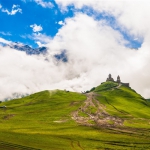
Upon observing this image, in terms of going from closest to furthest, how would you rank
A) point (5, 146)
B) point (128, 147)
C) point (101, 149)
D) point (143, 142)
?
point (5, 146)
point (101, 149)
point (128, 147)
point (143, 142)

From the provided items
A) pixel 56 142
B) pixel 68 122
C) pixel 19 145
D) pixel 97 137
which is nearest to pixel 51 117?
pixel 68 122

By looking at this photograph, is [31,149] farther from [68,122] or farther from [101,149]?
[68,122]

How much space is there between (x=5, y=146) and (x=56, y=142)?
24811 mm

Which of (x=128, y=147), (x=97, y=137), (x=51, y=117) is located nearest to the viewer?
(x=128, y=147)

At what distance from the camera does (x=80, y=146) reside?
327 ft

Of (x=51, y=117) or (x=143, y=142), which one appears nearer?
(x=143, y=142)

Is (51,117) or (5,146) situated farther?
(51,117)

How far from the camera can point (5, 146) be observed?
86250mm

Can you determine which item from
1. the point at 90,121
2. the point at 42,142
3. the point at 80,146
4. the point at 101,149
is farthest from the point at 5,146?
the point at 90,121

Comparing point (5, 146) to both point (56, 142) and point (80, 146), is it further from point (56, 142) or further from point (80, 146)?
point (80, 146)

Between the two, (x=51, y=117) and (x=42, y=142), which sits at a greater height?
(x=51, y=117)

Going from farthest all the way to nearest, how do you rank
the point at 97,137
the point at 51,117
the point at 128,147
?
the point at 51,117 → the point at 97,137 → the point at 128,147

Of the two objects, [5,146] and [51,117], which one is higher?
[51,117]

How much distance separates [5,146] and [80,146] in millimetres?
31834
